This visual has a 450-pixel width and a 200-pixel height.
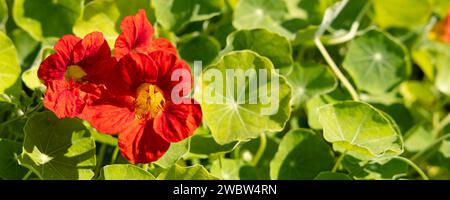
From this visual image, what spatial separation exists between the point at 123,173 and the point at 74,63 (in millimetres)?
247

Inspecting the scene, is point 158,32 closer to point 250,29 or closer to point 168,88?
point 250,29

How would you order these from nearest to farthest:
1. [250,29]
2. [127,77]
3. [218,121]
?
1. [127,77]
2. [218,121]
3. [250,29]

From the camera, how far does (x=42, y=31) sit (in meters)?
1.66

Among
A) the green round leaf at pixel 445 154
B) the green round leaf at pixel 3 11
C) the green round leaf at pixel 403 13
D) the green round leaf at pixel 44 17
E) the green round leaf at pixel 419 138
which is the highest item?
the green round leaf at pixel 403 13

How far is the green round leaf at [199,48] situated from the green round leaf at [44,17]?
0.30 metres

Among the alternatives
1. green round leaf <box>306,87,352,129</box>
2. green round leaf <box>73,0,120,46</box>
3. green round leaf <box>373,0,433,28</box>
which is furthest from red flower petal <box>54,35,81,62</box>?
green round leaf <box>373,0,433,28</box>

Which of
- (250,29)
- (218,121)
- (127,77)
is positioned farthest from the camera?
(250,29)

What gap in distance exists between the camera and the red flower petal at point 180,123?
4.03ft

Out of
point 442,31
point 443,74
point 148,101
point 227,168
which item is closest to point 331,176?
point 227,168

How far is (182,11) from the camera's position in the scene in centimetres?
168

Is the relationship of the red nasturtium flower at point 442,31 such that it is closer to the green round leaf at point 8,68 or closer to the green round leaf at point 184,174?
the green round leaf at point 184,174

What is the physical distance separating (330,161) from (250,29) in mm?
395

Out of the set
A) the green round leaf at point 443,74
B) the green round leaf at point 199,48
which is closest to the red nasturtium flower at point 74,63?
the green round leaf at point 199,48
